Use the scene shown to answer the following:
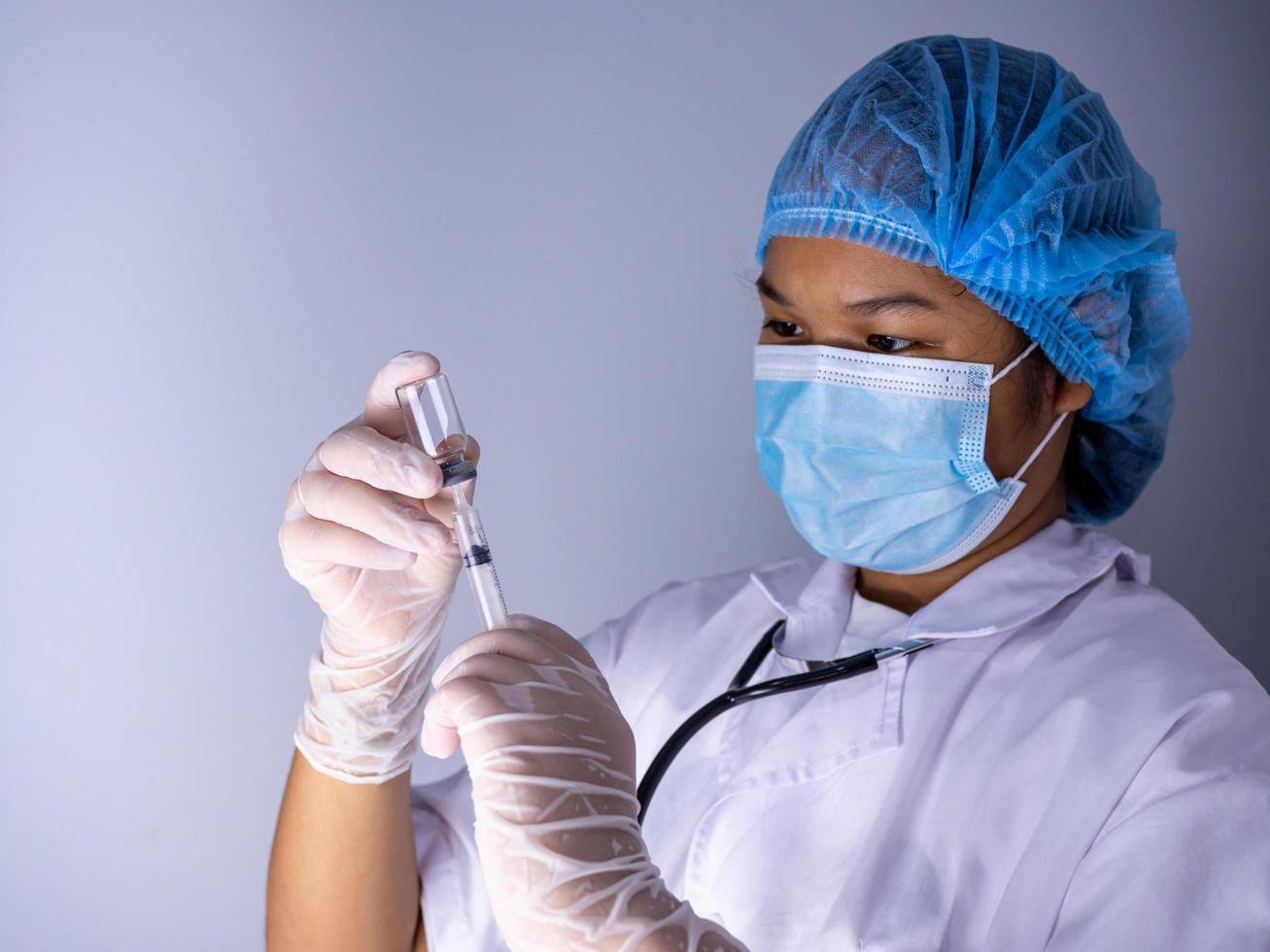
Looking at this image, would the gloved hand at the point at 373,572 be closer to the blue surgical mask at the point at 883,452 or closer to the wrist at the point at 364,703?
the wrist at the point at 364,703

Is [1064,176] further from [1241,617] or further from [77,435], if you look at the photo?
[77,435]

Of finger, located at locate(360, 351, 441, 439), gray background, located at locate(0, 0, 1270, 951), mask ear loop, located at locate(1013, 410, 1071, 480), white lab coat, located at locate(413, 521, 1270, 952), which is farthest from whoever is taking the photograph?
gray background, located at locate(0, 0, 1270, 951)

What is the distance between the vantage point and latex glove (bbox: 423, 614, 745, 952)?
89 centimetres

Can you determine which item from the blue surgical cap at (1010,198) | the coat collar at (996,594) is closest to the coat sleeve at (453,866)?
the coat collar at (996,594)

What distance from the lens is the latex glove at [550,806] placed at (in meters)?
0.89

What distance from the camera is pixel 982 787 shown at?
3.78 feet

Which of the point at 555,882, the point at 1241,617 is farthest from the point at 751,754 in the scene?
the point at 1241,617

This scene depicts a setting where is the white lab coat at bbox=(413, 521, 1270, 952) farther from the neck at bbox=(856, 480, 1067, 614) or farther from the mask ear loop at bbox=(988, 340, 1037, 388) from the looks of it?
the mask ear loop at bbox=(988, 340, 1037, 388)

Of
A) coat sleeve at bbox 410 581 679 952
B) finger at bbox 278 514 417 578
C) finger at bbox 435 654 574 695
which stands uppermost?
finger at bbox 278 514 417 578

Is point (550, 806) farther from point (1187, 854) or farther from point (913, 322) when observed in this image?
point (913, 322)

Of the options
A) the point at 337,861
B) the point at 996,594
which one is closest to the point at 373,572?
the point at 337,861

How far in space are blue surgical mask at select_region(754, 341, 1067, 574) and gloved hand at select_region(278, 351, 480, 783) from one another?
1.30 feet

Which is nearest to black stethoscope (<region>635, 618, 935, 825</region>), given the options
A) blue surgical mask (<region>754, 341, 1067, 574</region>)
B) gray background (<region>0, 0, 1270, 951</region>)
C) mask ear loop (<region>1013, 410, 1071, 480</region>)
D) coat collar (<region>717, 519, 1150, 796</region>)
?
coat collar (<region>717, 519, 1150, 796</region>)

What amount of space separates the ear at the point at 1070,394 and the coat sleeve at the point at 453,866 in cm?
63
